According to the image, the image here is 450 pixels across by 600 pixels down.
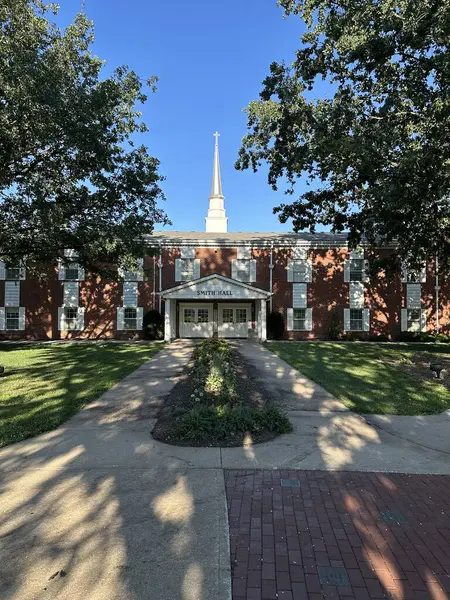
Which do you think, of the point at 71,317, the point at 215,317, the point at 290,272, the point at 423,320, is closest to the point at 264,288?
the point at 290,272

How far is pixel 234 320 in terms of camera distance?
2559cm

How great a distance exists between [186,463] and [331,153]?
897 centimetres

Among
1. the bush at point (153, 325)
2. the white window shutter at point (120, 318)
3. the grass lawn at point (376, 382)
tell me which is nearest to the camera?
the grass lawn at point (376, 382)

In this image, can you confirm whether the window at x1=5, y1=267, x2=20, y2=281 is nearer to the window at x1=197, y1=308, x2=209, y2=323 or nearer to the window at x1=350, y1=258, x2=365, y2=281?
the window at x1=197, y1=308, x2=209, y2=323

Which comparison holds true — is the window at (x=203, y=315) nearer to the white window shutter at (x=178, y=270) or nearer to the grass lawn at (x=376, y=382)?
the white window shutter at (x=178, y=270)

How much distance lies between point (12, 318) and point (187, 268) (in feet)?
38.6

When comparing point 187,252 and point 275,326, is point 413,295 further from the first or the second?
point 187,252

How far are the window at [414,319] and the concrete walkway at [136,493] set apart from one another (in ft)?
68.4

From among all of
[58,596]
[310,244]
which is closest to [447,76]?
[58,596]

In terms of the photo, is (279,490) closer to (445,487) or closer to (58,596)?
(445,487)

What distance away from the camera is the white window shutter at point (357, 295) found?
25906 millimetres

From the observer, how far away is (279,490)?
402cm

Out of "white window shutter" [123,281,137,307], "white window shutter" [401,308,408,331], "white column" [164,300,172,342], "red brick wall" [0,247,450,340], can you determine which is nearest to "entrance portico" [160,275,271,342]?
"white column" [164,300,172,342]

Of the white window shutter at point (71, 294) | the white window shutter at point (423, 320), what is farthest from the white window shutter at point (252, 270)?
the white window shutter at point (71, 294)
